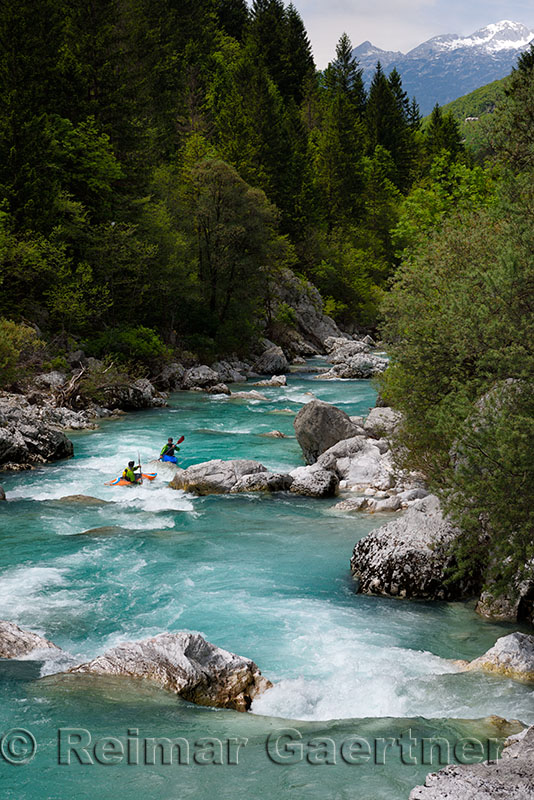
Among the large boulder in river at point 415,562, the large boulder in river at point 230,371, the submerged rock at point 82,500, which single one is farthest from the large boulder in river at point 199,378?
the large boulder in river at point 415,562

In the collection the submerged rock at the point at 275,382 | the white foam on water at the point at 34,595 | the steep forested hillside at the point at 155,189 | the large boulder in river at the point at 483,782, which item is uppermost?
the steep forested hillside at the point at 155,189

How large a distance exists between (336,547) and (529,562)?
504 cm

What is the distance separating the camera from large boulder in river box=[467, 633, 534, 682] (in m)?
8.50

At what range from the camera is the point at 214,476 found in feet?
59.7

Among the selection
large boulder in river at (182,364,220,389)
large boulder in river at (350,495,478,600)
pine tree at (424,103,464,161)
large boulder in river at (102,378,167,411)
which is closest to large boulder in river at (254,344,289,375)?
large boulder in river at (182,364,220,389)

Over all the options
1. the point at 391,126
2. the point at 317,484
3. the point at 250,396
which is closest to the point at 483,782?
the point at 317,484

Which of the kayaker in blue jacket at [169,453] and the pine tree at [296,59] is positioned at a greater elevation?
the pine tree at [296,59]

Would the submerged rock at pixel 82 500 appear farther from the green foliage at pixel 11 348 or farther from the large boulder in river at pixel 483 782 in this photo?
the large boulder in river at pixel 483 782

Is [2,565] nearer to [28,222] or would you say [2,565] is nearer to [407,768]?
[407,768]

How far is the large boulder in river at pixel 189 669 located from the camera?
806 centimetres

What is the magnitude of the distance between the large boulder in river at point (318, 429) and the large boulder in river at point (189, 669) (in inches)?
487

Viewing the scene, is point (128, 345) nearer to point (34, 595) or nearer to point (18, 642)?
point (34, 595)

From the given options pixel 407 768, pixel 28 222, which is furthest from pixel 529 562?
pixel 28 222

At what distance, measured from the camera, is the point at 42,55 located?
3425 cm
